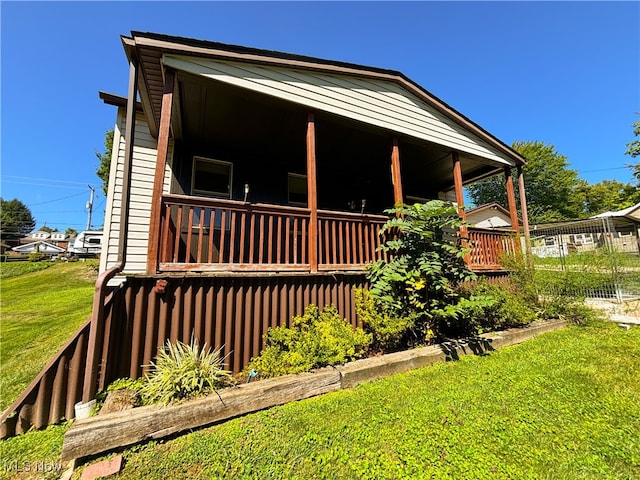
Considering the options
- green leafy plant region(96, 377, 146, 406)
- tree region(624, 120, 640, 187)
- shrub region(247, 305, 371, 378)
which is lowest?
A: green leafy plant region(96, 377, 146, 406)

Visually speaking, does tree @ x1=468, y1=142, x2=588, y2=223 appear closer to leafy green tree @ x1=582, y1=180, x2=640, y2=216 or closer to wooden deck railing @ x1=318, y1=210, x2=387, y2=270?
leafy green tree @ x1=582, y1=180, x2=640, y2=216

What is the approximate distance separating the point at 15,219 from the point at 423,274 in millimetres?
83850

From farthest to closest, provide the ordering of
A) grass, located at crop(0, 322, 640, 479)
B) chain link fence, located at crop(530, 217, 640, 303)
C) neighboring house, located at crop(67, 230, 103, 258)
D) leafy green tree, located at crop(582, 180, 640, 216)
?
leafy green tree, located at crop(582, 180, 640, 216) < neighboring house, located at crop(67, 230, 103, 258) < chain link fence, located at crop(530, 217, 640, 303) < grass, located at crop(0, 322, 640, 479)

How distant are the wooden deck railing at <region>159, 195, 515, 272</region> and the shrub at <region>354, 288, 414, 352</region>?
1.90ft

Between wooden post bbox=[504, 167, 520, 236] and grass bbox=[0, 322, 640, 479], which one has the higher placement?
wooden post bbox=[504, 167, 520, 236]

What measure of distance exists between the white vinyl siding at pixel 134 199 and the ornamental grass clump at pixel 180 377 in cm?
292

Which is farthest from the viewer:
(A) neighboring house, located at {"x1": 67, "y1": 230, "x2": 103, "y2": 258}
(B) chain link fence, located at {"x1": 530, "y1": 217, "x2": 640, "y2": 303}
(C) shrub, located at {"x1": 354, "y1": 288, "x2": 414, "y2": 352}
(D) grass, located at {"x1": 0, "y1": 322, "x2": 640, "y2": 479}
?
(A) neighboring house, located at {"x1": 67, "y1": 230, "x2": 103, "y2": 258}

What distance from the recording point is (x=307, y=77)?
14.9 ft

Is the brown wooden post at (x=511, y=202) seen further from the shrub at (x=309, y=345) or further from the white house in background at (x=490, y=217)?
the white house in background at (x=490, y=217)

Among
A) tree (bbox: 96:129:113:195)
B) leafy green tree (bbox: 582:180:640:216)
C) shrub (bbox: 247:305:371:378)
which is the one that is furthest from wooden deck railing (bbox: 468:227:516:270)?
leafy green tree (bbox: 582:180:640:216)

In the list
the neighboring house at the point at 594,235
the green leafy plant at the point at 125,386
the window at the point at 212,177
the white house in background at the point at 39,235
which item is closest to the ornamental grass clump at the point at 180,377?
the green leafy plant at the point at 125,386

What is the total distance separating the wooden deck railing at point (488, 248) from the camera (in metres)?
6.12

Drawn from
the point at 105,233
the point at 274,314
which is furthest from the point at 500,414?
the point at 105,233

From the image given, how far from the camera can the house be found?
114 inches
